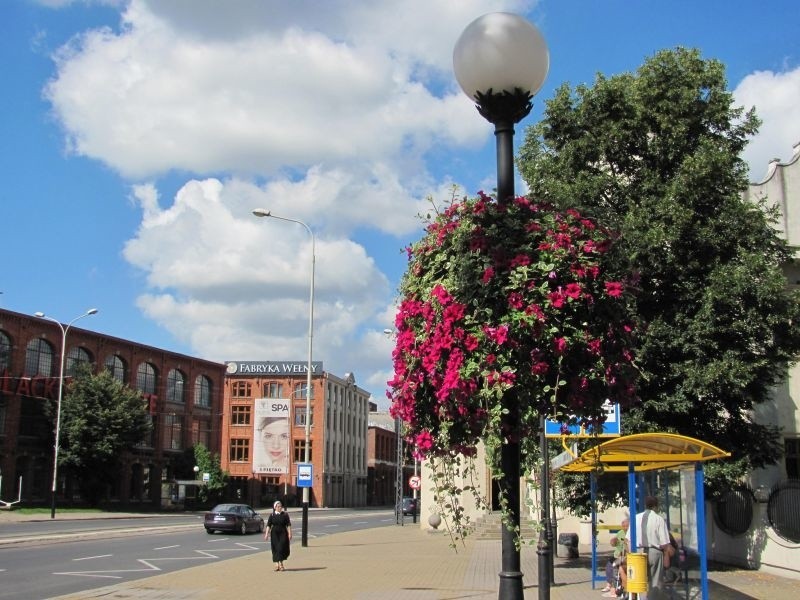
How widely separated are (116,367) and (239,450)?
97.1 feet

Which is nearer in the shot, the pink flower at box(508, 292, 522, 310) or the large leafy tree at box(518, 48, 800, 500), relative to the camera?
the pink flower at box(508, 292, 522, 310)

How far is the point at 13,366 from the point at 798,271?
5017 centimetres

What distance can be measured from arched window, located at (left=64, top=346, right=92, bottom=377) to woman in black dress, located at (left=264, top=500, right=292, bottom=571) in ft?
146

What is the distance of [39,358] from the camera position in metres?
58.1

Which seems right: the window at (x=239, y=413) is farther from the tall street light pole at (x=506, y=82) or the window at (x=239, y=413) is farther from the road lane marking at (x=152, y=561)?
the tall street light pole at (x=506, y=82)

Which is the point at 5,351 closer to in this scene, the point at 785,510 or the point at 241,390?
the point at 241,390

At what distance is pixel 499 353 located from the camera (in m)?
5.16

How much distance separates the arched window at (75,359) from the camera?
60.1m

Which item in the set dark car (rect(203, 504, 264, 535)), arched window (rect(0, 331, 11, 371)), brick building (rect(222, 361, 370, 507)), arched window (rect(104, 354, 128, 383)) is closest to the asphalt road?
dark car (rect(203, 504, 264, 535))

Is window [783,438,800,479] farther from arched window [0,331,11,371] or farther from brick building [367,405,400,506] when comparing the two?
brick building [367,405,400,506]

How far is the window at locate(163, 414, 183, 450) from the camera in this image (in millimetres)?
73188

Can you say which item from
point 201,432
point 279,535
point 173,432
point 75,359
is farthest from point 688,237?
point 201,432

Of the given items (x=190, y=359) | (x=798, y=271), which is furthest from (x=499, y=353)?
(x=190, y=359)

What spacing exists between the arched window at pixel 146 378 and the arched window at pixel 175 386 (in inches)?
77.3
